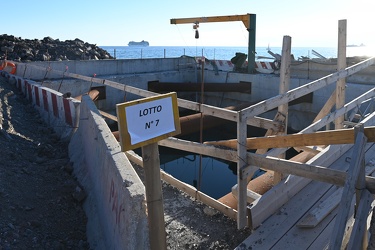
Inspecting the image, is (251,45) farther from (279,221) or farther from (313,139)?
(313,139)

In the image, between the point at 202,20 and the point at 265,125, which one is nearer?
the point at 265,125

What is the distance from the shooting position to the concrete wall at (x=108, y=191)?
10.9ft

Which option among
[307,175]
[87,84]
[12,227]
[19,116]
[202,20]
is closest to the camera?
[307,175]

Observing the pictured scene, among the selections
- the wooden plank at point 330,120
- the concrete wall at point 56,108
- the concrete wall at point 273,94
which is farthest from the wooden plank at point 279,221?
the concrete wall at point 273,94

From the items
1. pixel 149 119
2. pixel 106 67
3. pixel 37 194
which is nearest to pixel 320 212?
pixel 149 119

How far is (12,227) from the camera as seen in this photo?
13.6 feet

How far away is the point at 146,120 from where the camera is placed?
2869 millimetres

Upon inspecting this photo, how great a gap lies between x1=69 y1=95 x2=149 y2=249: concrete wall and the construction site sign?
30.9 inches

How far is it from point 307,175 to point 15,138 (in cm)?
602

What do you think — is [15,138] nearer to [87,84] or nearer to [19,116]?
[19,116]

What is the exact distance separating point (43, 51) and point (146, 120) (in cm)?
2317

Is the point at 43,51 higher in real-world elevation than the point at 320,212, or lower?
higher

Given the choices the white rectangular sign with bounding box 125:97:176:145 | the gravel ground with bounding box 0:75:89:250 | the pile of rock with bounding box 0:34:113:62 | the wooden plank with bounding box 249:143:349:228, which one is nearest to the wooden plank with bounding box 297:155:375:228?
the wooden plank with bounding box 249:143:349:228

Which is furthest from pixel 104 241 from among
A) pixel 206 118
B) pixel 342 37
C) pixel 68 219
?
pixel 206 118
